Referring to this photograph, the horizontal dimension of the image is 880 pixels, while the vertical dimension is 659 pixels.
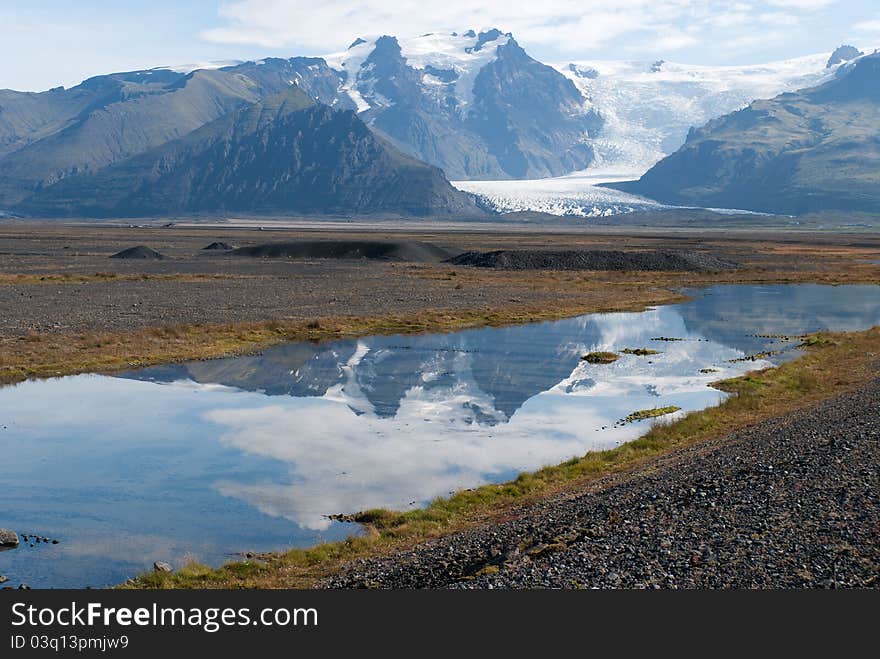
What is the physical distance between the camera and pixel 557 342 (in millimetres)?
61000

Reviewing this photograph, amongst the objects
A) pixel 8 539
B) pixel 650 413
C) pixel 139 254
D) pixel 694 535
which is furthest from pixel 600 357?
pixel 139 254

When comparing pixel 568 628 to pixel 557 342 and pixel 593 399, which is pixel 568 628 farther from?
pixel 557 342

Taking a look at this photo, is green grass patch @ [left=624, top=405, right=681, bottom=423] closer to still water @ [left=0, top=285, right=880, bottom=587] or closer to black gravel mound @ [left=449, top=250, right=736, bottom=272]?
still water @ [left=0, top=285, right=880, bottom=587]

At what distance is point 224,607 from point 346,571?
16.8ft

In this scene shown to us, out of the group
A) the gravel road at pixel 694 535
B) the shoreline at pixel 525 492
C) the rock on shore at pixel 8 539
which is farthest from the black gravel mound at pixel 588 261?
the rock on shore at pixel 8 539

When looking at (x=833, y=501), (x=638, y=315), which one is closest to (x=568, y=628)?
(x=833, y=501)

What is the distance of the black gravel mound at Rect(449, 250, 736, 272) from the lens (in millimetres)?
120938

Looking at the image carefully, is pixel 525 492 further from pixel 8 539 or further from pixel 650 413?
pixel 650 413

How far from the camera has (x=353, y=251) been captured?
137750mm

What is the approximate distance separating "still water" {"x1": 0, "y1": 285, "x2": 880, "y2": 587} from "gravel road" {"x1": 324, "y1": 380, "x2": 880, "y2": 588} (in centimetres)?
432

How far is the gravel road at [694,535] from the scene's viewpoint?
1727cm

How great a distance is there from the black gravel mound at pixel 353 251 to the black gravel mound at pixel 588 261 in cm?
853

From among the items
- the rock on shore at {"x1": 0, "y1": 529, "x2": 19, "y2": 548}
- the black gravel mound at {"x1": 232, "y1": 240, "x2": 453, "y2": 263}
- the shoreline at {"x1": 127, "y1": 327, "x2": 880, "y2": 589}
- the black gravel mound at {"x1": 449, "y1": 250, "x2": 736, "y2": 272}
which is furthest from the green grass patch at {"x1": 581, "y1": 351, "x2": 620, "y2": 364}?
the black gravel mound at {"x1": 232, "y1": 240, "x2": 453, "y2": 263}

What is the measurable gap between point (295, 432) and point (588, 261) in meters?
91.6
